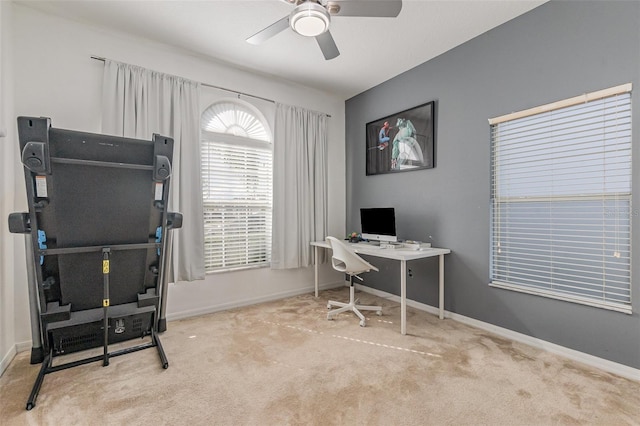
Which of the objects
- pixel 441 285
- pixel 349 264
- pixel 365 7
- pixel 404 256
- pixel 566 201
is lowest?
pixel 441 285

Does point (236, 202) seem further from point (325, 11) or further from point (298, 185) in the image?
point (325, 11)

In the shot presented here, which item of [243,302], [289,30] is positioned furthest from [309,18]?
[243,302]

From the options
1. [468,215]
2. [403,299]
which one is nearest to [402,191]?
[468,215]

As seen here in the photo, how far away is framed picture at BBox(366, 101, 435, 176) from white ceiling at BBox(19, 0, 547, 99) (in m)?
0.59

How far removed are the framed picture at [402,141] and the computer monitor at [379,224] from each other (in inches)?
23.7

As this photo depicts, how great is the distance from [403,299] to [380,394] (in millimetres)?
1039

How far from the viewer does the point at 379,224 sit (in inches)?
139

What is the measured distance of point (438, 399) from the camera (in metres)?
1.77

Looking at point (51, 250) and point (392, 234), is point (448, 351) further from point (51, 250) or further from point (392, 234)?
point (51, 250)

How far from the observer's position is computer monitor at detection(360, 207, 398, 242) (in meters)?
3.37

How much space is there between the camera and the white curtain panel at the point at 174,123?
2.74 metres

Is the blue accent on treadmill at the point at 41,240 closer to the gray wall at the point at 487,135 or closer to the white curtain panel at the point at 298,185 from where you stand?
the white curtain panel at the point at 298,185

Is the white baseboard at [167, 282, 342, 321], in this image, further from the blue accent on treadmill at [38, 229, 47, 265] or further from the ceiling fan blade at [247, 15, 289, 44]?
the ceiling fan blade at [247, 15, 289, 44]

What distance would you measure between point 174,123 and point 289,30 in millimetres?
1461
